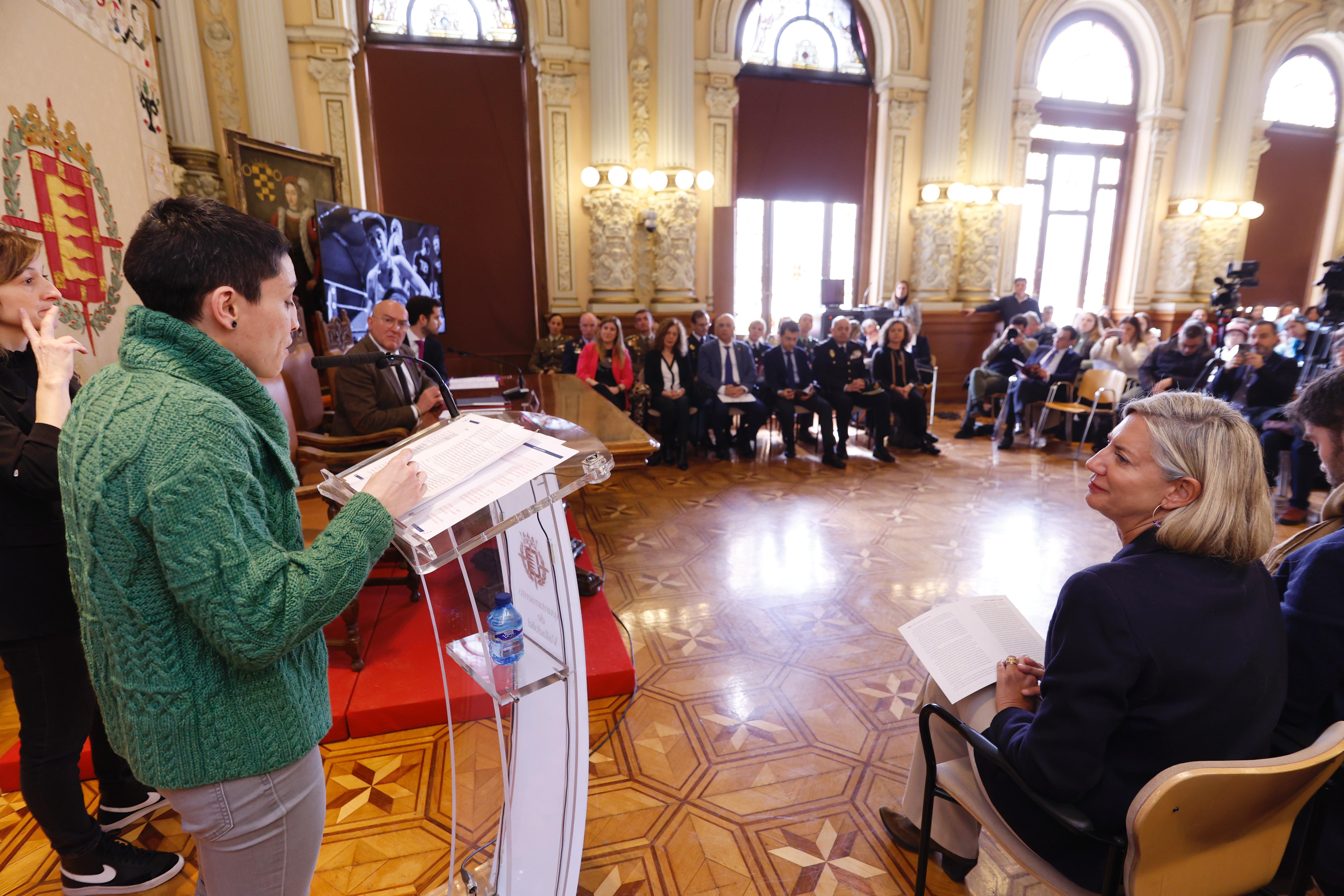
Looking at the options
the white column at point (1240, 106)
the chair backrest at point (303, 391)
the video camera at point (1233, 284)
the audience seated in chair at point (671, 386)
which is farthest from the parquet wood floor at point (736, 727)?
the white column at point (1240, 106)

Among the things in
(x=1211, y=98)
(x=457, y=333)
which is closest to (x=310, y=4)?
(x=457, y=333)

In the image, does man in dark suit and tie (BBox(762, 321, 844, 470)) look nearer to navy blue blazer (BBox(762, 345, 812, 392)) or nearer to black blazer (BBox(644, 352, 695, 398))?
navy blue blazer (BBox(762, 345, 812, 392))

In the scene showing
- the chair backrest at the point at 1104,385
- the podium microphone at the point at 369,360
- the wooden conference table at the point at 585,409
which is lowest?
the chair backrest at the point at 1104,385

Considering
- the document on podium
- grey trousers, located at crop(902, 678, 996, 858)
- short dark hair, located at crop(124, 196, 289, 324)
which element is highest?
short dark hair, located at crop(124, 196, 289, 324)

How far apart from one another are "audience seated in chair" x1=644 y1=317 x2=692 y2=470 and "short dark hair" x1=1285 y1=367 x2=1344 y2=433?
14.2 ft

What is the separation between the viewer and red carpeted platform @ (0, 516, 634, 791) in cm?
237

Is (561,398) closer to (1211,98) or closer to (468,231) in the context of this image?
(468,231)

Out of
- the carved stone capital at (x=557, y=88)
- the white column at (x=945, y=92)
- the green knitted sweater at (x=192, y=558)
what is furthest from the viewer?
the white column at (x=945, y=92)

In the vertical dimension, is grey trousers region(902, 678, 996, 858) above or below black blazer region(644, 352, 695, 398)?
below

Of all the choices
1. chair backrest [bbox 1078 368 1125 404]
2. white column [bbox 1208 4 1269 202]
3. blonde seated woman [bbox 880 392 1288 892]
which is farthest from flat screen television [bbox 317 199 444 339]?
white column [bbox 1208 4 1269 202]

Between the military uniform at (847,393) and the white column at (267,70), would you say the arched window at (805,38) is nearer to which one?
the military uniform at (847,393)

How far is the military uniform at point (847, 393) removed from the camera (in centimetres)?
A: 632

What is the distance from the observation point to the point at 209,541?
830 mm

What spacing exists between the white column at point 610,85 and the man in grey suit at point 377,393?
4959mm
